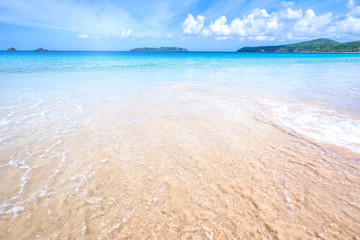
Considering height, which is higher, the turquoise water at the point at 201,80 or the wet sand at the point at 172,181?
the turquoise water at the point at 201,80

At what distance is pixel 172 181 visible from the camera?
3723 mm

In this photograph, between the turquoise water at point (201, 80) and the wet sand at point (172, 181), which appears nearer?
the wet sand at point (172, 181)

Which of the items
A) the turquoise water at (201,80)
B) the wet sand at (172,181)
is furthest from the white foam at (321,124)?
the turquoise water at (201,80)

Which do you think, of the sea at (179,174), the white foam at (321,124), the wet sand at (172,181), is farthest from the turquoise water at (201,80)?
the wet sand at (172,181)

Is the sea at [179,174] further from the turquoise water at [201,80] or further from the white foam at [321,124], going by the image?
the turquoise water at [201,80]

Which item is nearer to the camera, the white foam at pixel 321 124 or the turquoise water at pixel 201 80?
the white foam at pixel 321 124

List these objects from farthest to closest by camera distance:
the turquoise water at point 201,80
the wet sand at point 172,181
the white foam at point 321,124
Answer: the turquoise water at point 201,80
the white foam at point 321,124
the wet sand at point 172,181

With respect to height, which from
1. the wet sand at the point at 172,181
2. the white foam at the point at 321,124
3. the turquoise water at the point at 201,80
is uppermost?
the turquoise water at the point at 201,80

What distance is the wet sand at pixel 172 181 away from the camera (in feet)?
9.09

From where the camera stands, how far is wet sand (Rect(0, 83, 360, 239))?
2.77 m

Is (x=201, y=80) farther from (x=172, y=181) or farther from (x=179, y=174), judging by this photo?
(x=172, y=181)

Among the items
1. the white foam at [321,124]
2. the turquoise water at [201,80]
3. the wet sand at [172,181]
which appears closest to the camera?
the wet sand at [172,181]

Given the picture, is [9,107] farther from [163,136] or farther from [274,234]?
[274,234]

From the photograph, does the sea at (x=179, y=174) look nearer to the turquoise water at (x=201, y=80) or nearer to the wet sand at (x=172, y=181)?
the wet sand at (x=172, y=181)
